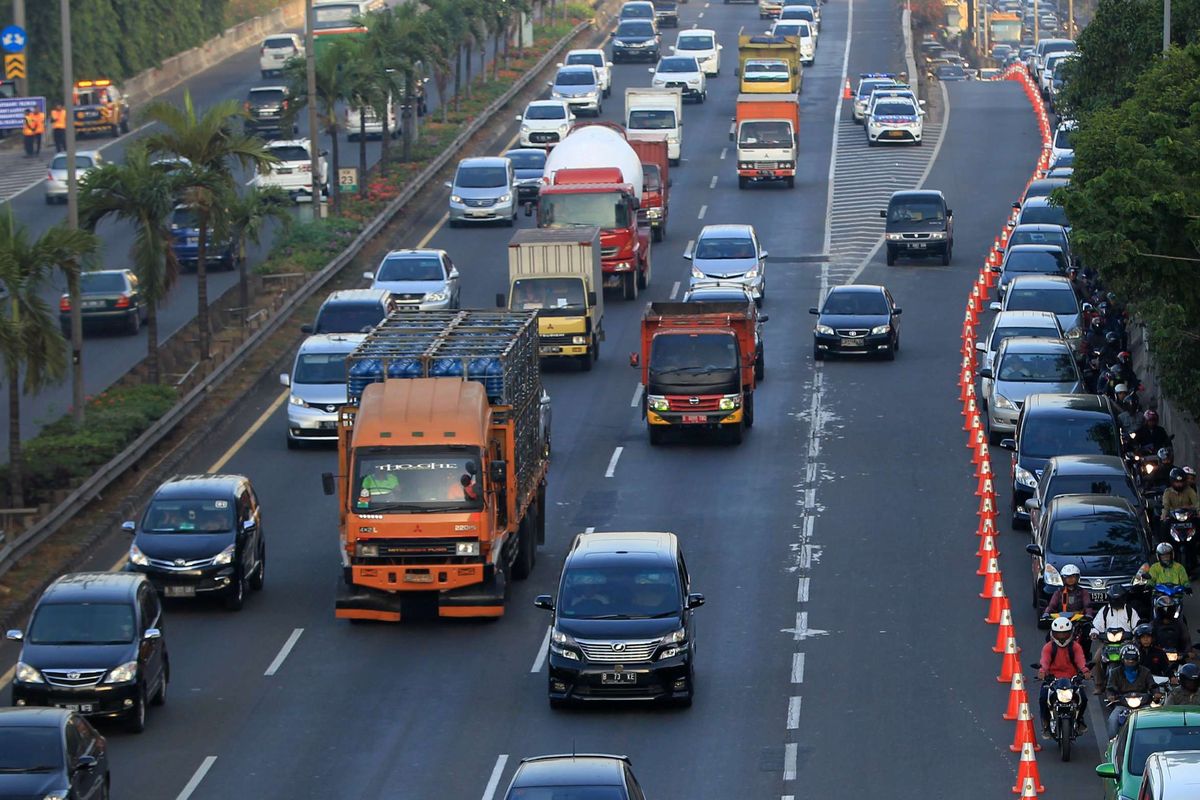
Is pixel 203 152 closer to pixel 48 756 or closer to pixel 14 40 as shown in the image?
pixel 14 40

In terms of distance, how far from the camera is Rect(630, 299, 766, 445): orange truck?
131 feet

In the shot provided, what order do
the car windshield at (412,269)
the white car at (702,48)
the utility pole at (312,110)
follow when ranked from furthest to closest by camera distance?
the white car at (702,48), the utility pole at (312,110), the car windshield at (412,269)

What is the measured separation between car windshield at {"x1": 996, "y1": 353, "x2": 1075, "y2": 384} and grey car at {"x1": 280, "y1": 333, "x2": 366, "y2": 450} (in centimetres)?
1186

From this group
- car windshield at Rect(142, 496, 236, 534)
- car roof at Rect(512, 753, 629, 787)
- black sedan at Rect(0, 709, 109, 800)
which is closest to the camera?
car roof at Rect(512, 753, 629, 787)

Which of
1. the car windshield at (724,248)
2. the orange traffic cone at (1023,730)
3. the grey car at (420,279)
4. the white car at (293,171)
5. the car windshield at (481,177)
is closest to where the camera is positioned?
the orange traffic cone at (1023,730)

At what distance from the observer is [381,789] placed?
24.2m

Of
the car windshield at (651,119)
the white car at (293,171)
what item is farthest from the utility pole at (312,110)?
the car windshield at (651,119)

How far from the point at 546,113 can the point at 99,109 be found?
51.2 feet

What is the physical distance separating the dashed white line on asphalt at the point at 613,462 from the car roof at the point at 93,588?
41.1 feet

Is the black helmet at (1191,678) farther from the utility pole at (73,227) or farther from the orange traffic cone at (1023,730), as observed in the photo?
the utility pole at (73,227)

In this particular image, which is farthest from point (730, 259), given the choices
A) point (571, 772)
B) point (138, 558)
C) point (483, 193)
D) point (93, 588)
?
point (571, 772)

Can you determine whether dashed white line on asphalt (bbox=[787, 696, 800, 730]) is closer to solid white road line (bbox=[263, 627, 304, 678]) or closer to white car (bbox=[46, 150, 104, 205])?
solid white road line (bbox=[263, 627, 304, 678])

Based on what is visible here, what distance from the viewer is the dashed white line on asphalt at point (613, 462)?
38.7 m

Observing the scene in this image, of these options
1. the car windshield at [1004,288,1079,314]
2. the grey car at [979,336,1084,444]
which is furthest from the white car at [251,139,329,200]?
the grey car at [979,336,1084,444]
